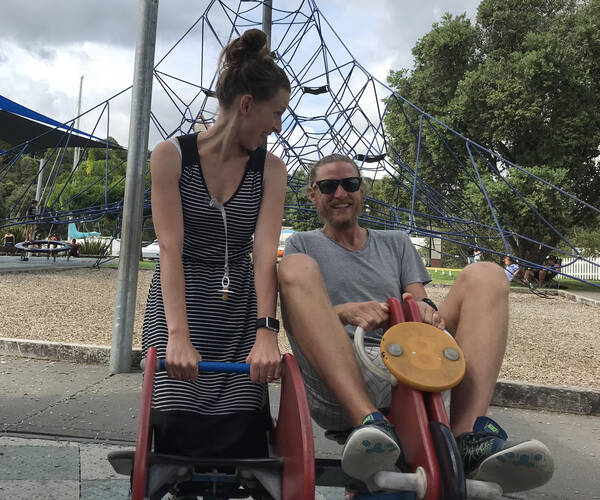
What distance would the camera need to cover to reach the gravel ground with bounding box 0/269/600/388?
199 inches

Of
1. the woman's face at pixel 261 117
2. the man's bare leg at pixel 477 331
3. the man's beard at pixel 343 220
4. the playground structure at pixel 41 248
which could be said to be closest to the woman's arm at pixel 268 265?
the woman's face at pixel 261 117

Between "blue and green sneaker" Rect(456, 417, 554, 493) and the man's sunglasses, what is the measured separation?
3.30ft

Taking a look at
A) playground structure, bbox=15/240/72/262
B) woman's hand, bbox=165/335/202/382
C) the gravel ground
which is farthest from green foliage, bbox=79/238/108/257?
woman's hand, bbox=165/335/202/382

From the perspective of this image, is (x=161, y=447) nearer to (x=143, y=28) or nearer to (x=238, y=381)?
(x=238, y=381)

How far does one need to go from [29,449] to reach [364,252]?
5.87ft

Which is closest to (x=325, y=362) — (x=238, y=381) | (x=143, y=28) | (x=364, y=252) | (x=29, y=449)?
(x=238, y=381)

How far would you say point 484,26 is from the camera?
19.6m

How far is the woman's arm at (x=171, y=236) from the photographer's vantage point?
1542 millimetres

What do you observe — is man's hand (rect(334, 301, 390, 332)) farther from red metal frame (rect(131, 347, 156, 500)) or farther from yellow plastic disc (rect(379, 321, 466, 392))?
red metal frame (rect(131, 347, 156, 500))

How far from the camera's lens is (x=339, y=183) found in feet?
6.95

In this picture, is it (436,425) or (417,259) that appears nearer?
(436,425)

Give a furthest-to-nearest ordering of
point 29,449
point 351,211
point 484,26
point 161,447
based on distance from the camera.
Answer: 1. point 484,26
2. point 29,449
3. point 351,211
4. point 161,447

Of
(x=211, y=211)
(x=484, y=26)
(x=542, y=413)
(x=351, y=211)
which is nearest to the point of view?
(x=211, y=211)

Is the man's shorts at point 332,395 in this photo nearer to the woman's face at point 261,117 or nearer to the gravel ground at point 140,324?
the woman's face at point 261,117
